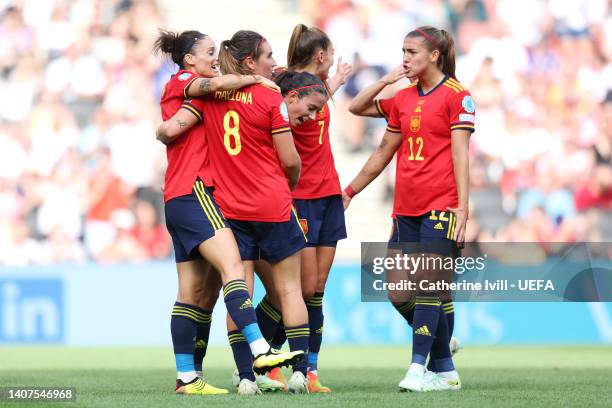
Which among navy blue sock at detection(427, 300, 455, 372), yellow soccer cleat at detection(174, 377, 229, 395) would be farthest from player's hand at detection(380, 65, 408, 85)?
yellow soccer cleat at detection(174, 377, 229, 395)

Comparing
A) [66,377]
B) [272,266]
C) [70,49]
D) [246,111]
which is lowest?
[66,377]

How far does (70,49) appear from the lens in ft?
51.7

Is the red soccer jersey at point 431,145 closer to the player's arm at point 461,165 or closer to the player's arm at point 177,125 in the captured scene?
the player's arm at point 461,165

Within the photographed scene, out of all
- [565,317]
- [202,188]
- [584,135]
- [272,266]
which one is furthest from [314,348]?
[584,135]

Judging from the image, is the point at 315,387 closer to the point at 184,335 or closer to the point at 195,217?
the point at 184,335

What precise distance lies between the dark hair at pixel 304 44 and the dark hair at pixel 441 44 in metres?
0.60

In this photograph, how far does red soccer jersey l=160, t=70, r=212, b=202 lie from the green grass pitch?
1.22 m

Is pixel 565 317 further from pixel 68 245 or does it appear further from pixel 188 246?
pixel 188 246

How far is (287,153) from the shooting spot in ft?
21.5

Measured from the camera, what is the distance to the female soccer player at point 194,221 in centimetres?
638

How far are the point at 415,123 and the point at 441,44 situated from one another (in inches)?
20.5

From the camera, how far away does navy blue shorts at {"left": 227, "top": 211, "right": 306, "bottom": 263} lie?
21.7 ft

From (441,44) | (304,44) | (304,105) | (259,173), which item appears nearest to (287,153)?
(259,173)

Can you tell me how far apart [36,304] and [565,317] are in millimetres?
5942
